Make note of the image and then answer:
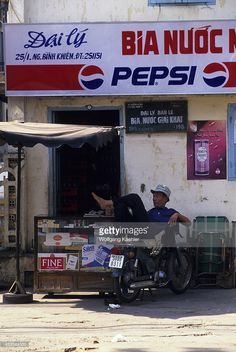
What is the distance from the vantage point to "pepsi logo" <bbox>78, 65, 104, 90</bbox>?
10.4 m

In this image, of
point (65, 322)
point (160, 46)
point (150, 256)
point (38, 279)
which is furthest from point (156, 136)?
point (65, 322)

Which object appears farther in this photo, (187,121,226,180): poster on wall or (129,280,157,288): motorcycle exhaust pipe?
(187,121,226,180): poster on wall

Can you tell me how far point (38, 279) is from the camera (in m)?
9.52

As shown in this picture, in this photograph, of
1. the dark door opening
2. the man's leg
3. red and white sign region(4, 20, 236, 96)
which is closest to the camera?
the man's leg

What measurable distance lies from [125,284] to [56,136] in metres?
2.14

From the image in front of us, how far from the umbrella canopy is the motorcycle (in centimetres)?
149

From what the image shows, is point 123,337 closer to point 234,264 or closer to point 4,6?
point 234,264

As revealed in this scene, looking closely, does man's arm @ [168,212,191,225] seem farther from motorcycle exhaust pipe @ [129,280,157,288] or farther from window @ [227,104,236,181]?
window @ [227,104,236,181]

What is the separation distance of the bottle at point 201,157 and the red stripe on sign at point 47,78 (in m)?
2.02

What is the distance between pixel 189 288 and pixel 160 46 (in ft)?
12.1

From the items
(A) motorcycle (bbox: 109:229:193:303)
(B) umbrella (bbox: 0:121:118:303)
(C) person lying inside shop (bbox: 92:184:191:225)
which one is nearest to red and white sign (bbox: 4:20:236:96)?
(B) umbrella (bbox: 0:121:118:303)

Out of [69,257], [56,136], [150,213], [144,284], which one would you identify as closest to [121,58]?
[56,136]

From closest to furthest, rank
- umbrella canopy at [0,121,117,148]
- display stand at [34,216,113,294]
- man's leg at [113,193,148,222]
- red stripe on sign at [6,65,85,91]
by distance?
1. umbrella canopy at [0,121,117,148]
2. man's leg at [113,193,148,222]
3. display stand at [34,216,113,294]
4. red stripe on sign at [6,65,85,91]

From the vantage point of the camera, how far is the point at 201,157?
34.9ft
